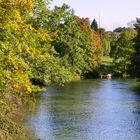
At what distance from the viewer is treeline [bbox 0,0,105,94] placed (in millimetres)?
21203

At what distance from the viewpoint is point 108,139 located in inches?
1133

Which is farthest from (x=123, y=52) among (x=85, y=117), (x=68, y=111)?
(x=85, y=117)

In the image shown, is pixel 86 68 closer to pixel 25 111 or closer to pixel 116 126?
pixel 25 111

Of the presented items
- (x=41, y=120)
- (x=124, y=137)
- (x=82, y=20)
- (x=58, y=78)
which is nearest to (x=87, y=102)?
(x=58, y=78)

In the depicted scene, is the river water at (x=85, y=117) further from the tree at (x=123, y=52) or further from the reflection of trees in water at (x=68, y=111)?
the tree at (x=123, y=52)

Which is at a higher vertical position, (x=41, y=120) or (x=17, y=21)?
(x=17, y=21)

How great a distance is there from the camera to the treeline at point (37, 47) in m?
21.2

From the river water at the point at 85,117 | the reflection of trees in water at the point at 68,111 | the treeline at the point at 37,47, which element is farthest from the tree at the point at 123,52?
the river water at the point at 85,117

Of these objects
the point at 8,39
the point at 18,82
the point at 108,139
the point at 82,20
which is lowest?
the point at 108,139

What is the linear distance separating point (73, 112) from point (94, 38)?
78978 millimetres

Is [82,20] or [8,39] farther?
[82,20]

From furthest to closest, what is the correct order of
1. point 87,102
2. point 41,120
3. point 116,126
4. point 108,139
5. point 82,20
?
point 82,20 → point 87,102 → point 41,120 → point 116,126 → point 108,139

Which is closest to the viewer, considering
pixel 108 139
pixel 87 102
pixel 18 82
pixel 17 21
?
pixel 17 21

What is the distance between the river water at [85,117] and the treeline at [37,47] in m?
2.66
